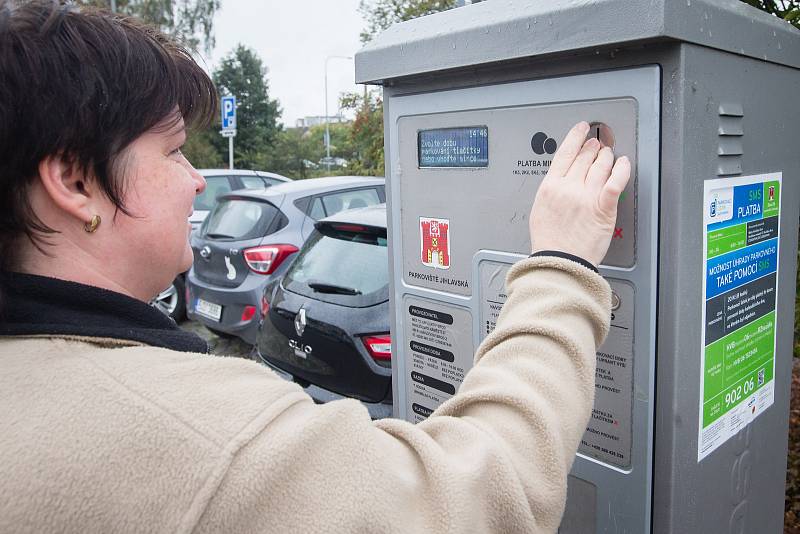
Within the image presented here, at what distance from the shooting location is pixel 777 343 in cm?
163

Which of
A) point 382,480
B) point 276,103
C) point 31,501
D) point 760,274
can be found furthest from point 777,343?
point 276,103

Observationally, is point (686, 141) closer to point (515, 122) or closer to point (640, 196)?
point (640, 196)

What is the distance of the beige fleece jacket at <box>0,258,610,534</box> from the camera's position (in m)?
0.80

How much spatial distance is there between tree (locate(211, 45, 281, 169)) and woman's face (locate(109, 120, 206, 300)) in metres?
30.3

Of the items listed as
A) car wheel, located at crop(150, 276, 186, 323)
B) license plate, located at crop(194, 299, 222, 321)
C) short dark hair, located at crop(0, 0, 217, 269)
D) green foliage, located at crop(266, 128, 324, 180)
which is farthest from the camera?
green foliage, located at crop(266, 128, 324, 180)

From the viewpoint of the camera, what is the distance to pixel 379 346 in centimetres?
324

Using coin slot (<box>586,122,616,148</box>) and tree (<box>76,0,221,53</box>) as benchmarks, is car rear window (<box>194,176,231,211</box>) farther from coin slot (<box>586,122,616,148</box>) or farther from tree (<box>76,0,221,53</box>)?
tree (<box>76,0,221,53</box>)

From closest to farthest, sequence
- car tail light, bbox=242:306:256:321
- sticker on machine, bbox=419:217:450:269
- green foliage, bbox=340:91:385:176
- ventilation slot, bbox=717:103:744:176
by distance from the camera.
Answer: ventilation slot, bbox=717:103:744:176, sticker on machine, bbox=419:217:450:269, car tail light, bbox=242:306:256:321, green foliage, bbox=340:91:385:176

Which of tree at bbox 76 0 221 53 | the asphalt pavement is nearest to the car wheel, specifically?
the asphalt pavement

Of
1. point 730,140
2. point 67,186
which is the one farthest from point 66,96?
point 730,140

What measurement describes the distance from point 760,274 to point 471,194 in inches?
26.0

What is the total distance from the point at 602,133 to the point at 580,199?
17 cm

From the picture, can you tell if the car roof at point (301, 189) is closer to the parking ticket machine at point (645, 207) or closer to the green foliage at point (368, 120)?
the parking ticket machine at point (645, 207)

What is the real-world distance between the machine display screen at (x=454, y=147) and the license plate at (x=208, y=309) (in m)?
4.08
